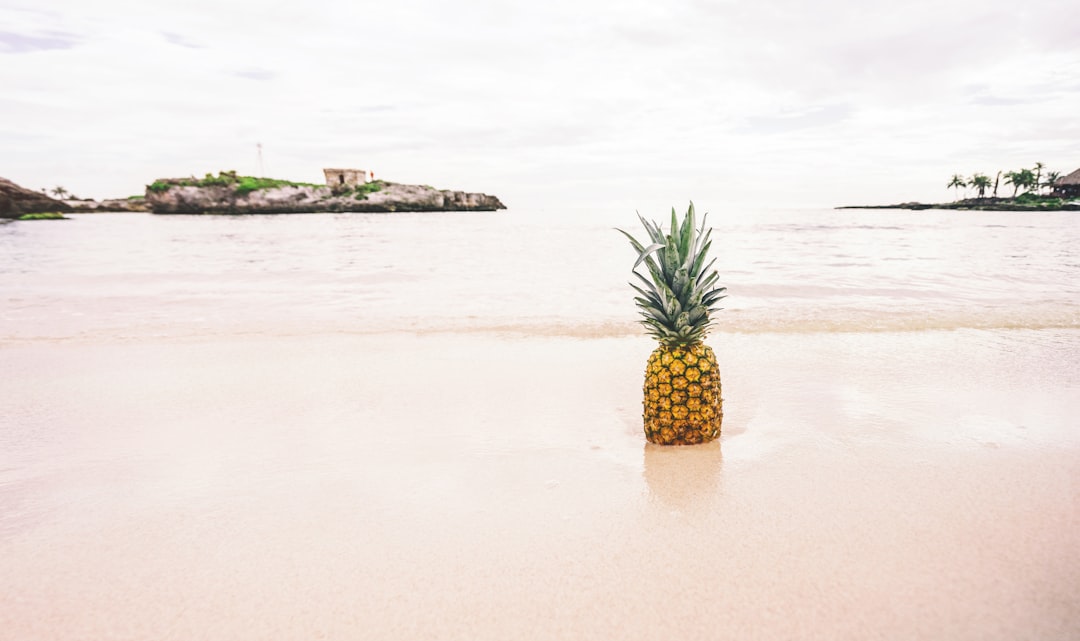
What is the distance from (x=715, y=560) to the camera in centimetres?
233

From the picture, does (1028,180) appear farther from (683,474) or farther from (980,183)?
(683,474)

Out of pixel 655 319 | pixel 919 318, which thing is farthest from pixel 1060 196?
pixel 655 319

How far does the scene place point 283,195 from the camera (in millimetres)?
107188

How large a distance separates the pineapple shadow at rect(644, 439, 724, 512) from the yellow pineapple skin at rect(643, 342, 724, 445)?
10 cm

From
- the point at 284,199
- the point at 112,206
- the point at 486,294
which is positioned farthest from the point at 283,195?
the point at 486,294

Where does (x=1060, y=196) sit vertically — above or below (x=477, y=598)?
above

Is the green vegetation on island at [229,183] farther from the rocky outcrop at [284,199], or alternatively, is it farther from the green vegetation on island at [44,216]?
the green vegetation on island at [44,216]

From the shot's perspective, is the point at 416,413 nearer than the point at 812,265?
Yes

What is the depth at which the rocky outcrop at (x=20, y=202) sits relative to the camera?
231ft

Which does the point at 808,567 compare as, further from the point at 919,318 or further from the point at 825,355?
the point at 919,318

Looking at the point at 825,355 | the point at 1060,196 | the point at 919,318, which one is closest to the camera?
the point at 825,355

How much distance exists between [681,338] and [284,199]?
390 ft

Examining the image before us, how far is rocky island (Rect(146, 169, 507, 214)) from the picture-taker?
10288 cm

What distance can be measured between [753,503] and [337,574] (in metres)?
2.12
